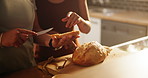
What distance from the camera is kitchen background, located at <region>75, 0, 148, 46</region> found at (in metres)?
2.69

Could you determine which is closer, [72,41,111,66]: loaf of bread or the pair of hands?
the pair of hands

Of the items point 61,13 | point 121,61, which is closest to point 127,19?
point 61,13

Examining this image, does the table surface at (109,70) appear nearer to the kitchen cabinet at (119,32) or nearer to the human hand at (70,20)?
the human hand at (70,20)

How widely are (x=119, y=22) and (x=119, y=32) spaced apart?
16cm

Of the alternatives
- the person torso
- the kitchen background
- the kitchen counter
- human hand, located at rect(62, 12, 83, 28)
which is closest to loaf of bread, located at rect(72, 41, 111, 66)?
the kitchen counter

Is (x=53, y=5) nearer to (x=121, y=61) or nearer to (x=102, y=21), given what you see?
(x=121, y=61)

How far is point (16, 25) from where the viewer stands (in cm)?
110

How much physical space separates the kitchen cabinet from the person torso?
1736 millimetres

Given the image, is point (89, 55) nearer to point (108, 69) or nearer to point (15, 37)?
point (108, 69)

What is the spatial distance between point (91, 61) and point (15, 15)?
0.41 m

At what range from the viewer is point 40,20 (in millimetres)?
1404

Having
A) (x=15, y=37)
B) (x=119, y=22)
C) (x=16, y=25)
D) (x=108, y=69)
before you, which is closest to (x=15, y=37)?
(x=15, y=37)

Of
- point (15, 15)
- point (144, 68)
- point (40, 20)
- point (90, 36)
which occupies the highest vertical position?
point (15, 15)

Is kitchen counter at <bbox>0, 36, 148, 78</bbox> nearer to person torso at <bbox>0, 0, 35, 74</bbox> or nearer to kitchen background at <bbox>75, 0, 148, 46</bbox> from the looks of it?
person torso at <bbox>0, 0, 35, 74</bbox>
